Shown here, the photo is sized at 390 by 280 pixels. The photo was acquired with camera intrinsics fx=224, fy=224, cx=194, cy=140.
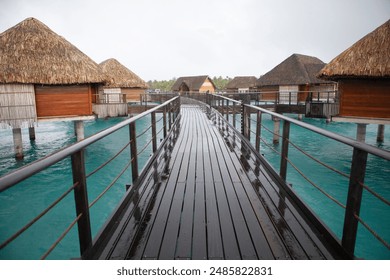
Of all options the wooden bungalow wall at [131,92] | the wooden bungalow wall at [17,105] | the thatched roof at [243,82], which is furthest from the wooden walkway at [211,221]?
the thatched roof at [243,82]

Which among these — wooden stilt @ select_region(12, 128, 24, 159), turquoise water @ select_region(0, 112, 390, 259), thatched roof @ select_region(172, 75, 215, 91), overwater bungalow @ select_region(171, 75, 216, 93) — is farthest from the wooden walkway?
thatched roof @ select_region(172, 75, 215, 91)

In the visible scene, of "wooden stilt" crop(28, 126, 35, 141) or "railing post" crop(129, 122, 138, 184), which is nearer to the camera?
"railing post" crop(129, 122, 138, 184)

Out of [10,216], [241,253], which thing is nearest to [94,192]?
[10,216]

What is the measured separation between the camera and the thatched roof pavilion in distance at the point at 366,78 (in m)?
10.7

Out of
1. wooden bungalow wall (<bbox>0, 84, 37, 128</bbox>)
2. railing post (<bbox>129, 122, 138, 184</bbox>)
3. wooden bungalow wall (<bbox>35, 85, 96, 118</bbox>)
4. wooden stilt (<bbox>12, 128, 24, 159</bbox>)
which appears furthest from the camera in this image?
wooden bungalow wall (<bbox>35, 85, 96, 118</bbox>)

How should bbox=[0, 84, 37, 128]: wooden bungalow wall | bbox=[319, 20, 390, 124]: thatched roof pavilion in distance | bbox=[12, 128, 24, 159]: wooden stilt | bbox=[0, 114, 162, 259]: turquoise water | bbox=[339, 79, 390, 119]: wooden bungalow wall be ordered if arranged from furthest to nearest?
bbox=[0, 84, 37, 128]: wooden bungalow wall, bbox=[12, 128, 24, 159]: wooden stilt, bbox=[339, 79, 390, 119]: wooden bungalow wall, bbox=[319, 20, 390, 124]: thatched roof pavilion in distance, bbox=[0, 114, 162, 259]: turquoise water

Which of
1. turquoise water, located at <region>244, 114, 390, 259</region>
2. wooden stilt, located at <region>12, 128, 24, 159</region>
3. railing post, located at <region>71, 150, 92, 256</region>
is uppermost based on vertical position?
railing post, located at <region>71, 150, 92, 256</region>

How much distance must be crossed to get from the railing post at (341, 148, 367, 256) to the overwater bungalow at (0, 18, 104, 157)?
45.0 feet

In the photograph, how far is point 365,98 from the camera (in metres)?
11.2

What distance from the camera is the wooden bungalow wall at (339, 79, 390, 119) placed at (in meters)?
10.8

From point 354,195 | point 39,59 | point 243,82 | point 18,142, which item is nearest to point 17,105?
point 18,142

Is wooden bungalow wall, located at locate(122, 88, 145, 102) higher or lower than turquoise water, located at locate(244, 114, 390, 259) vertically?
higher

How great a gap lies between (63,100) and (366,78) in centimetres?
1643

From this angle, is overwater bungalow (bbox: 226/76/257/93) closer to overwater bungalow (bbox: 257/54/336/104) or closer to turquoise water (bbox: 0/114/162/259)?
overwater bungalow (bbox: 257/54/336/104)
